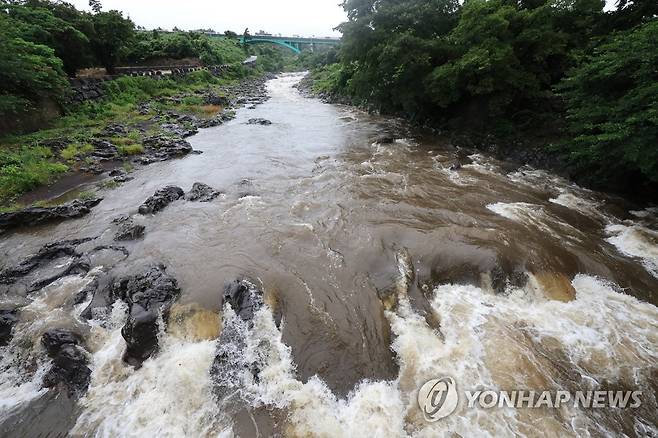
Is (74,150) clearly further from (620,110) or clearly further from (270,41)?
(270,41)

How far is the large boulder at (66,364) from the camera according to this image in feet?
23.0

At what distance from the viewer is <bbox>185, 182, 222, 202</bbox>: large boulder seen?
48.3 ft

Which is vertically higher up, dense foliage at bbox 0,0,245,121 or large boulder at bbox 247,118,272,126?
dense foliage at bbox 0,0,245,121

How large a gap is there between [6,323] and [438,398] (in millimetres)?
10494

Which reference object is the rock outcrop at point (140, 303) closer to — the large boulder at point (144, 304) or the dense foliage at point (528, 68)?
the large boulder at point (144, 304)

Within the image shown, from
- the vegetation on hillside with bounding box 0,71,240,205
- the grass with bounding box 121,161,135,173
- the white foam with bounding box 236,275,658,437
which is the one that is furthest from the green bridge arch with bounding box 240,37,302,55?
the white foam with bounding box 236,275,658,437

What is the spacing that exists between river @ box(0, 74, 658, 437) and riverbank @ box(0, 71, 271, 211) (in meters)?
4.83

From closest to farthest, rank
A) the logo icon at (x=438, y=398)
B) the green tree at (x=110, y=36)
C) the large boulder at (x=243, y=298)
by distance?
the logo icon at (x=438, y=398) < the large boulder at (x=243, y=298) < the green tree at (x=110, y=36)

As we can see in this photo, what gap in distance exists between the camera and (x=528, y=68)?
59.0ft

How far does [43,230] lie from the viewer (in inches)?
499

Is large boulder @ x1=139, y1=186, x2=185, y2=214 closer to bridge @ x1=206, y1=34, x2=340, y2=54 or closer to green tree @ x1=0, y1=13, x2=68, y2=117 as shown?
green tree @ x1=0, y1=13, x2=68, y2=117

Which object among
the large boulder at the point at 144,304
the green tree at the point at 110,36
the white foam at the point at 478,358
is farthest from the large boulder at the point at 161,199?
the green tree at the point at 110,36

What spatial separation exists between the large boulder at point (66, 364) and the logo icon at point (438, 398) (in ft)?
23.3

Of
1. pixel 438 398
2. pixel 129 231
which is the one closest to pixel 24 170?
pixel 129 231
